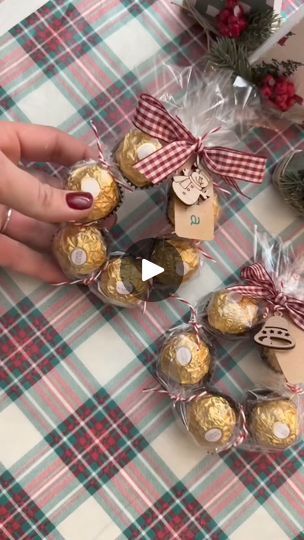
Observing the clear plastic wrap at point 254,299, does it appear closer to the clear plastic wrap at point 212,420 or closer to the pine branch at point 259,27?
the clear plastic wrap at point 212,420

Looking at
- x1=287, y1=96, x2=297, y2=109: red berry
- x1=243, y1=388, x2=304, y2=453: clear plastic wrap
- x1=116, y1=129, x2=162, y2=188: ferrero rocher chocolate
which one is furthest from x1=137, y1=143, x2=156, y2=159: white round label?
x1=243, y1=388, x2=304, y2=453: clear plastic wrap

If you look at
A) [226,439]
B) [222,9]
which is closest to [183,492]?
[226,439]

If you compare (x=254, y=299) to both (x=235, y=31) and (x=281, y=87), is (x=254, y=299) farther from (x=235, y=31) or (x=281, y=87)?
(x=235, y=31)

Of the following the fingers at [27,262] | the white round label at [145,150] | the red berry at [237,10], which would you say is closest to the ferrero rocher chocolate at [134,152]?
the white round label at [145,150]

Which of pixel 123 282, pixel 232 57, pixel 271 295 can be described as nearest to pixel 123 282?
pixel 123 282

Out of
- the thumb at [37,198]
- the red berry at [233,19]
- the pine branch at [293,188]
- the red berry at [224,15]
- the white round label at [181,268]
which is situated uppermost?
the red berry at [224,15]

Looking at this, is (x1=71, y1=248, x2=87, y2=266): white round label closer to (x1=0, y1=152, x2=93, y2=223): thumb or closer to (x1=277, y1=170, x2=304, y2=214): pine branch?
(x1=0, y1=152, x2=93, y2=223): thumb
